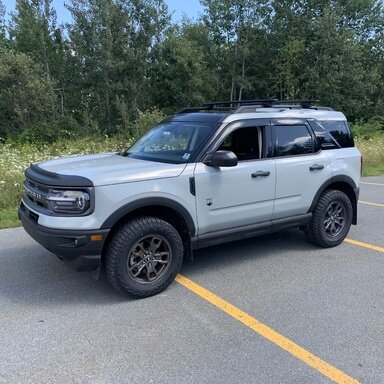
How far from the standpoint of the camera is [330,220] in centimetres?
580

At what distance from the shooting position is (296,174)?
5285 millimetres

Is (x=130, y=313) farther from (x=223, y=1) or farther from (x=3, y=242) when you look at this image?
(x=223, y=1)

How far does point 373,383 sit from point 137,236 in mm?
2275

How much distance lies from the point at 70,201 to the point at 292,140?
2.85 metres

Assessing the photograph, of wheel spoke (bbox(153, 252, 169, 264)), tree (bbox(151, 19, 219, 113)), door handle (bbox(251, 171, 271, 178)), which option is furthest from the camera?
tree (bbox(151, 19, 219, 113))

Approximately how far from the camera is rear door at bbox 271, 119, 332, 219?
5.17 m

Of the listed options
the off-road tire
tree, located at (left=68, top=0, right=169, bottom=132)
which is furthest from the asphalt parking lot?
tree, located at (left=68, top=0, right=169, bottom=132)

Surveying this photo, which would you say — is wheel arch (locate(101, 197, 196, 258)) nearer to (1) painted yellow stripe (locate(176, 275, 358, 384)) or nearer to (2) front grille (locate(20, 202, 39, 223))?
(1) painted yellow stripe (locate(176, 275, 358, 384))

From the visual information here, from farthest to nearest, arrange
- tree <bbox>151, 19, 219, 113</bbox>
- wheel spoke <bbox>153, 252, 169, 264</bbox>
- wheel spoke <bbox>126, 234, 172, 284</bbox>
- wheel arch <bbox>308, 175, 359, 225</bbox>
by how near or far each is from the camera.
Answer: tree <bbox>151, 19, 219, 113</bbox>, wheel arch <bbox>308, 175, 359, 225</bbox>, wheel spoke <bbox>153, 252, 169, 264</bbox>, wheel spoke <bbox>126, 234, 172, 284</bbox>

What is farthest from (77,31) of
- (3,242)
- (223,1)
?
(3,242)

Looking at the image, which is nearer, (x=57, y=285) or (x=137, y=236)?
(x=137, y=236)

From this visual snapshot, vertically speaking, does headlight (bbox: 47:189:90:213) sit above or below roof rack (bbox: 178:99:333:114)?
below

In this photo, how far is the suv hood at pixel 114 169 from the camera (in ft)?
13.2

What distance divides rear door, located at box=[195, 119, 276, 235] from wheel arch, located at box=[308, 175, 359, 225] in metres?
0.83
